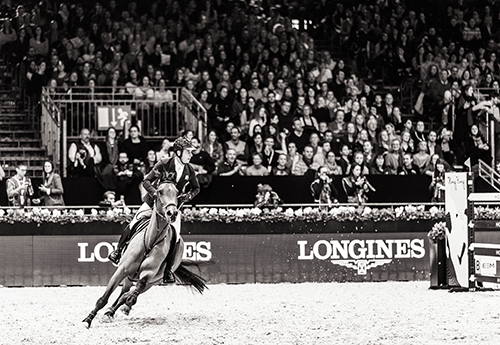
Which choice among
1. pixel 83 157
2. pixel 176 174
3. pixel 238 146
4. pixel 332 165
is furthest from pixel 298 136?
pixel 176 174

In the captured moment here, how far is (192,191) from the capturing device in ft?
42.4

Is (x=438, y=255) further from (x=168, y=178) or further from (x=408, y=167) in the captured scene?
(x=168, y=178)

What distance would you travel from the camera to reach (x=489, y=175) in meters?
21.6

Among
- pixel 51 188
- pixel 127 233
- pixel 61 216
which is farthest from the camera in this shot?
pixel 51 188

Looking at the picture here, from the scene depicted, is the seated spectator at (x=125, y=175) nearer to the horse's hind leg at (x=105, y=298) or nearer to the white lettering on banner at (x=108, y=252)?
the white lettering on banner at (x=108, y=252)

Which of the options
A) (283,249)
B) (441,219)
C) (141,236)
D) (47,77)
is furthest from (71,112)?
(141,236)

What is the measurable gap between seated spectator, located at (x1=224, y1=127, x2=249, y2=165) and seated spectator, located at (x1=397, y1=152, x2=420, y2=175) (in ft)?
10.9

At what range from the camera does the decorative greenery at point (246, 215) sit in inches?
731

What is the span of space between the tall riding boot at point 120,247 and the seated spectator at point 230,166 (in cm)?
713

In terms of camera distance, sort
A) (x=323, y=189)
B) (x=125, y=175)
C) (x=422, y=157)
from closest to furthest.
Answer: (x=323, y=189), (x=125, y=175), (x=422, y=157)

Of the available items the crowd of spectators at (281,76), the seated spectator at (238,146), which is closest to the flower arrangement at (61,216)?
the crowd of spectators at (281,76)

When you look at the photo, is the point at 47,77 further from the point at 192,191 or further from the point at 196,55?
the point at 192,191

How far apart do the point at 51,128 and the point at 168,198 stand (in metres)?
10.4

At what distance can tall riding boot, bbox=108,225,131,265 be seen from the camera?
13.2 m
